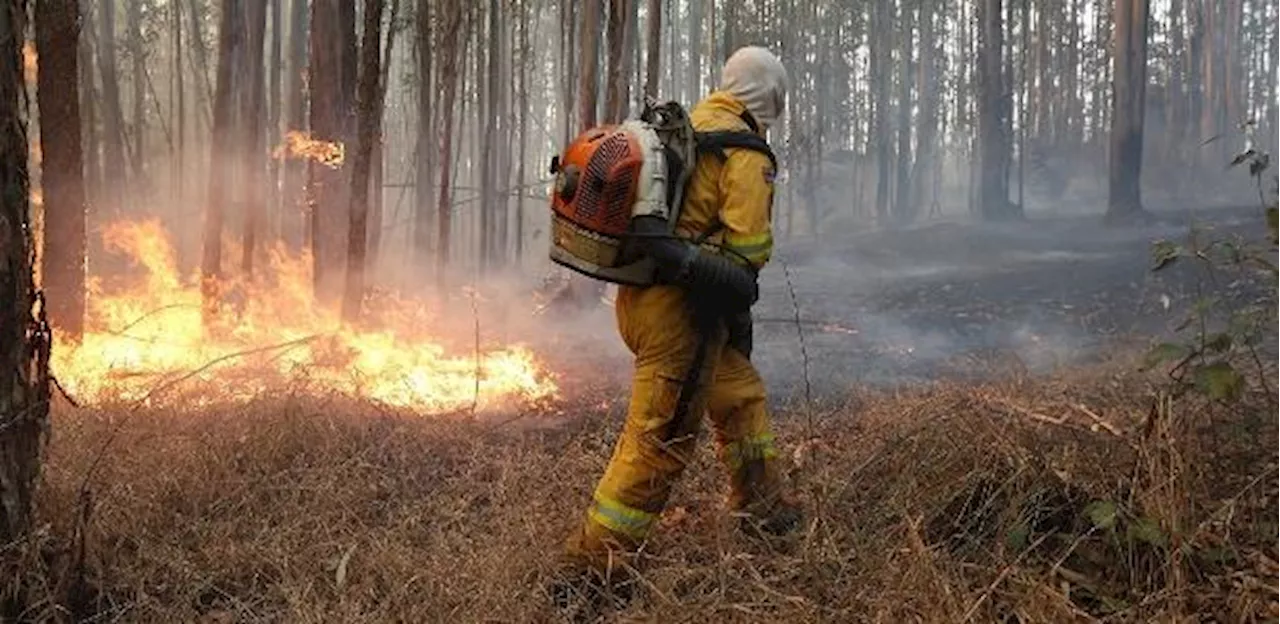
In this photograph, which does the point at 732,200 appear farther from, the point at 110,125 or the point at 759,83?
the point at 110,125

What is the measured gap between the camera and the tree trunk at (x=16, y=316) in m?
2.78

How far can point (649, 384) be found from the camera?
320 centimetres

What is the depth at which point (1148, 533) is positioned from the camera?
2613 millimetres

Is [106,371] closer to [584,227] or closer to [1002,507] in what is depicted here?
[584,227]

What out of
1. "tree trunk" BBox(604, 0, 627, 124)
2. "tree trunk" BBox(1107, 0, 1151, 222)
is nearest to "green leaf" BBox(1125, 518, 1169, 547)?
"tree trunk" BBox(604, 0, 627, 124)

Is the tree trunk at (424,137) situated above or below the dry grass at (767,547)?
above

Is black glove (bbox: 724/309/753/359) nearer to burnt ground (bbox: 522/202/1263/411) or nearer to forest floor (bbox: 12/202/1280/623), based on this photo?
Answer: forest floor (bbox: 12/202/1280/623)

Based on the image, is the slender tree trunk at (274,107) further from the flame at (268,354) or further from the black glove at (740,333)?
the black glove at (740,333)

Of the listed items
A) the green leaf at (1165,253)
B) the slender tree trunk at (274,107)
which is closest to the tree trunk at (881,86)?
the slender tree trunk at (274,107)

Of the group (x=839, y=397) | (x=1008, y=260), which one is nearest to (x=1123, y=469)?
(x=839, y=397)

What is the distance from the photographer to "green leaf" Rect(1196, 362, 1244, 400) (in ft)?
9.20

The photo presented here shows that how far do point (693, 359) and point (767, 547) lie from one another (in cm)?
71

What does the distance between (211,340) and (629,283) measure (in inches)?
275

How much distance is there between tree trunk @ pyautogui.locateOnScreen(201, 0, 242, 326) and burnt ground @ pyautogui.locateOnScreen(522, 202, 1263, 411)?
4476 mm
